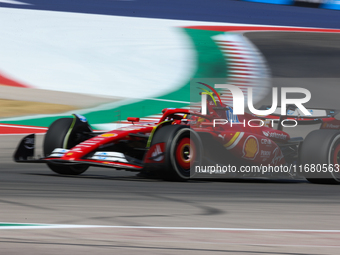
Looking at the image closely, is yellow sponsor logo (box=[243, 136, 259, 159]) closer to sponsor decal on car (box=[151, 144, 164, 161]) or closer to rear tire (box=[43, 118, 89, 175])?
sponsor decal on car (box=[151, 144, 164, 161])

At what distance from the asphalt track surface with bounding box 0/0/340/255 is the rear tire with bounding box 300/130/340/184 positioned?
15cm

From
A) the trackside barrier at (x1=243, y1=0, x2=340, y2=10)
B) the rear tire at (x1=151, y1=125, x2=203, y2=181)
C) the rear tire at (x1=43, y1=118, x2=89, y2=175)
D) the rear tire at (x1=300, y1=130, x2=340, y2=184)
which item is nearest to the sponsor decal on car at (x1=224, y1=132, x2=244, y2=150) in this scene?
the rear tire at (x1=151, y1=125, x2=203, y2=181)

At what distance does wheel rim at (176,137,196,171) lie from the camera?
6.63 metres

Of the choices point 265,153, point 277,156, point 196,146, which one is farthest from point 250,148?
point 196,146

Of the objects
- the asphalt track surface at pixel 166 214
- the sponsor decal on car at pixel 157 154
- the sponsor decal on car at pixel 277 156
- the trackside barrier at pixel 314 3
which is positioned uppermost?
the trackside barrier at pixel 314 3

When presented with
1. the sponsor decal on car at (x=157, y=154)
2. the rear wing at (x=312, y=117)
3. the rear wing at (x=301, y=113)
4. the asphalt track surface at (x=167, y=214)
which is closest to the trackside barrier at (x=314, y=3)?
the rear wing at (x=301, y=113)

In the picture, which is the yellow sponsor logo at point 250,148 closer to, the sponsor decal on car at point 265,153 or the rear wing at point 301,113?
the sponsor decal on car at point 265,153

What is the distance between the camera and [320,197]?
5.75 m

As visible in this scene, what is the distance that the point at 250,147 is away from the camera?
23.1ft

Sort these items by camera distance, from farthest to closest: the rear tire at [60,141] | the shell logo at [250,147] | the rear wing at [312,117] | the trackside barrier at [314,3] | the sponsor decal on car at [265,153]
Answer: the trackside barrier at [314,3]
the rear wing at [312,117]
the rear tire at [60,141]
the sponsor decal on car at [265,153]
the shell logo at [250,147]

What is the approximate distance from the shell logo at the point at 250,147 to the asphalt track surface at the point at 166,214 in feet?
1.16

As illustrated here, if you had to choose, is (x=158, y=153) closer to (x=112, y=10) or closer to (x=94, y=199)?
(x=94, y=199)

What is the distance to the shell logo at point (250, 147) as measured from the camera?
23.0ft

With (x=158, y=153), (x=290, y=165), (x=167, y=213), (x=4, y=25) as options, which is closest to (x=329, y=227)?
(x=167, y=213)
